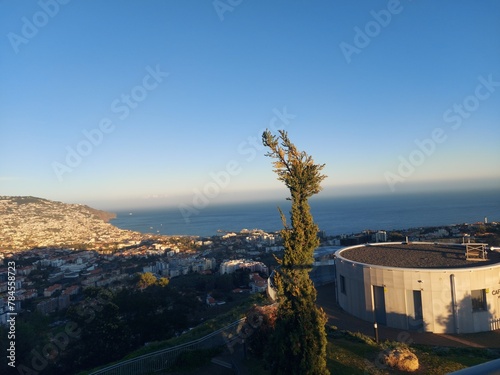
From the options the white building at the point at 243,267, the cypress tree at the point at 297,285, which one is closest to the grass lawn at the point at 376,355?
the cypress tree at the point at 297,285

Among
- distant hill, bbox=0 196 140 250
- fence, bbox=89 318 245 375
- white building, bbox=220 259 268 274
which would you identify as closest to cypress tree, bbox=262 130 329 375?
fence, bbox=89 318 245 375

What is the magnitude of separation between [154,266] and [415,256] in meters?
31.9

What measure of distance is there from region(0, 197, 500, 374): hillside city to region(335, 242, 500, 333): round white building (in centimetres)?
358

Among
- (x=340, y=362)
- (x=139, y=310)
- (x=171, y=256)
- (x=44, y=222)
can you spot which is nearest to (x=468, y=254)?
(x=340, y=362)

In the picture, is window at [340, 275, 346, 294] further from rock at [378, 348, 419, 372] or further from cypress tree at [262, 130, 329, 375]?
cypress tree at [262, 130, 329, 375]

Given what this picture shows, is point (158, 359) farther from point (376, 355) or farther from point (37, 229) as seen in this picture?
point (37, 229)

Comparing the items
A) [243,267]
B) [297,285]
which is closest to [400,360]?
[297,285]

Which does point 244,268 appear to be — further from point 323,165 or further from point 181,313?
point 323,165

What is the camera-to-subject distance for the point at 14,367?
478 inches

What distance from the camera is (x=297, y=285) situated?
711 cm

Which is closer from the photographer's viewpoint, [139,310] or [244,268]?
[139,310]

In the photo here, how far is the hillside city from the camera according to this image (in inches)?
912

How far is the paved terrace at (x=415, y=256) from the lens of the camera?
12.8 m

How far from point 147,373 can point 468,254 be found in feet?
41.2
